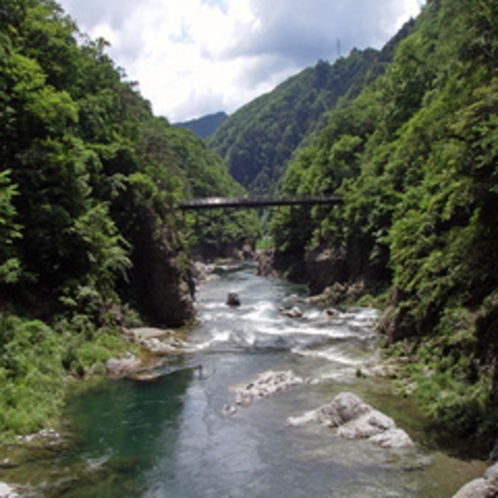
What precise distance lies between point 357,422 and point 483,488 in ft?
18.1

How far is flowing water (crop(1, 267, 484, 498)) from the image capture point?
1262 cm

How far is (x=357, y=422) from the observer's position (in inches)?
635

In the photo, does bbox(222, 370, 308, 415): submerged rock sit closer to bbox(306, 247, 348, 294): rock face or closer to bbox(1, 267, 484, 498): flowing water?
bbox(1, 267, 484, 498): flowing water

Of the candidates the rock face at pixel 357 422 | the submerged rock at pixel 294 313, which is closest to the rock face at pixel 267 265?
the submerged rock at pixel 294 313

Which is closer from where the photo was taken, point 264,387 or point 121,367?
point 264,387

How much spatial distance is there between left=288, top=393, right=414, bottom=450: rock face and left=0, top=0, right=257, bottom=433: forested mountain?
9.02 m

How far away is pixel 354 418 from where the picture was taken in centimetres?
1650

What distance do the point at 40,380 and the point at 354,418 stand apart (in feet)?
37.3

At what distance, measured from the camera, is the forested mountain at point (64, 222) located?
2073 centimetres

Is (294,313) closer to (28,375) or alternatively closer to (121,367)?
(121,367)

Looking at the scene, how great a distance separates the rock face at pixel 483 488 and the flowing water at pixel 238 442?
0.98 metres

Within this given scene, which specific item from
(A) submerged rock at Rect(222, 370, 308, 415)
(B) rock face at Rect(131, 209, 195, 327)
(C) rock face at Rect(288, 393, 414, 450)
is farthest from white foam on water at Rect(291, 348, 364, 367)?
(B) rock face at Rect(131, 209, 195, 327)

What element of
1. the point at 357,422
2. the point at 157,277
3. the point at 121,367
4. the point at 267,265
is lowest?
the point at 357,422

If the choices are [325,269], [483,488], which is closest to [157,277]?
[325,269]
